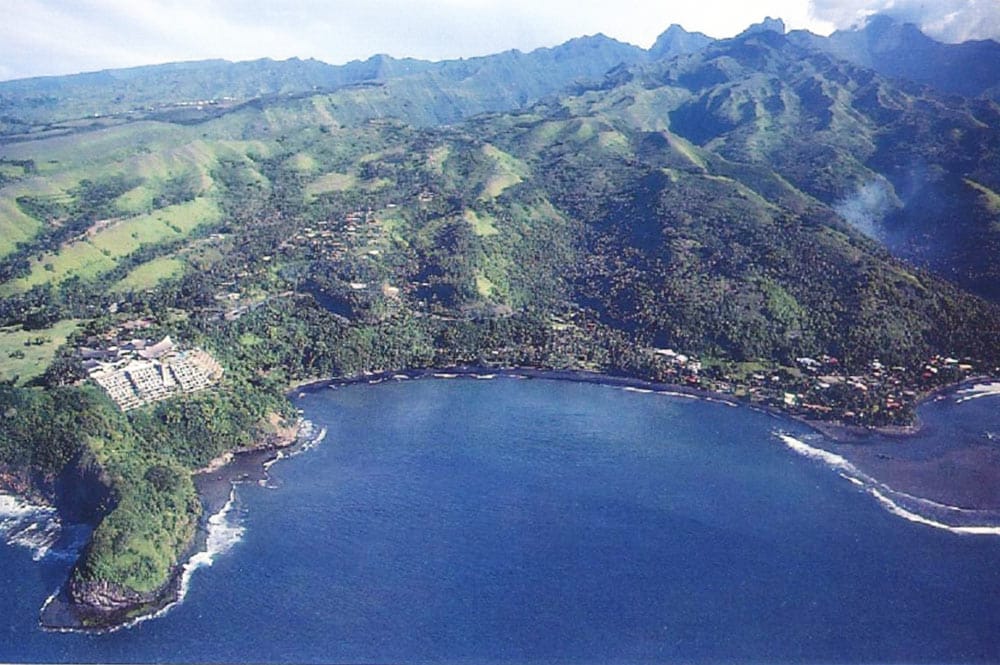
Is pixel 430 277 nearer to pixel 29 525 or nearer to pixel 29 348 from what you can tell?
pixel 29 348

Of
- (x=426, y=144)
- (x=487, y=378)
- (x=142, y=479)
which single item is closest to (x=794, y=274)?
(x=487, y=378)

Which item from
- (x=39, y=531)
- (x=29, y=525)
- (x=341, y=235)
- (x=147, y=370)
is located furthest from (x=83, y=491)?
(x=341, y=235)

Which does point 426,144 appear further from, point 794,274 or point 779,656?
point 779,656

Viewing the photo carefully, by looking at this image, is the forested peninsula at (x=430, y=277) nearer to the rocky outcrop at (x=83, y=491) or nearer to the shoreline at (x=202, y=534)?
the rocky outcrop at (x=83, y=491)

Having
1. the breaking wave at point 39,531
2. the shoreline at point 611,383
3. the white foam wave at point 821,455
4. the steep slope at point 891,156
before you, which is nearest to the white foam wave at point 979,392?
the shoreline at point 611,383

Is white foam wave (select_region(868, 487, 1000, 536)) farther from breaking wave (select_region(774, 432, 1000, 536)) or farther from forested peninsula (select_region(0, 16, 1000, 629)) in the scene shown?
forested peninsula (select_region(0, 16, 1000, 629))

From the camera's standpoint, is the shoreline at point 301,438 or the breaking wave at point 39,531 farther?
the breaking wave at point 39,531
